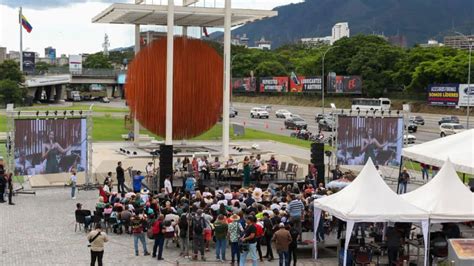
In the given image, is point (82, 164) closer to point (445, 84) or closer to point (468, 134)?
point (468, 134)

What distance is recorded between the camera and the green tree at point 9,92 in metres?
86.8

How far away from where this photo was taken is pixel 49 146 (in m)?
27.1

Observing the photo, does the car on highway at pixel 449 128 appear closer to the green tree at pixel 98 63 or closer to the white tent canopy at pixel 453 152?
the white tent canopy at pixel 453 152

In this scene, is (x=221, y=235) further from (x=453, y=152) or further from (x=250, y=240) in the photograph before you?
(x=453, y=152)

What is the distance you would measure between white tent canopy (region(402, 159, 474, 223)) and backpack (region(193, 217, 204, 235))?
5404 mm

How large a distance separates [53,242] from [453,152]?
510 inches

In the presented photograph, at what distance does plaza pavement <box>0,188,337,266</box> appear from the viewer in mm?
16922

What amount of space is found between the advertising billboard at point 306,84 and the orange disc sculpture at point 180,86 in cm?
6284

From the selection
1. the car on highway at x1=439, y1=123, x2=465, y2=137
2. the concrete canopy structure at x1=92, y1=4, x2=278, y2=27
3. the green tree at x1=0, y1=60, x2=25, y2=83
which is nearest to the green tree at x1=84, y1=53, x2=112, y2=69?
the green tree at x1=0, y1=60, x2=25, y2=83

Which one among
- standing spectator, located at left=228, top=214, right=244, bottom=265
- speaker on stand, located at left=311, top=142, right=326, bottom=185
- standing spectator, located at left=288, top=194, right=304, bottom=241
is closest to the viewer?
standing spectator, located at left=228, top=214, right=244, bottom=265

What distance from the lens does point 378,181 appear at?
16219 mm

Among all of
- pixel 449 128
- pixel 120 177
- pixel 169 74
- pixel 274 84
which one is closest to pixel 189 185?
pixel 120 177

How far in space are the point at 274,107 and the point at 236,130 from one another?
53935mm

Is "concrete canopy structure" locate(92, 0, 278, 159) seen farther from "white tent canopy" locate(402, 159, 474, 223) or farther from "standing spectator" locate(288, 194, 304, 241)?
"white tent canopy" locate(402, 159, 474, 223)
